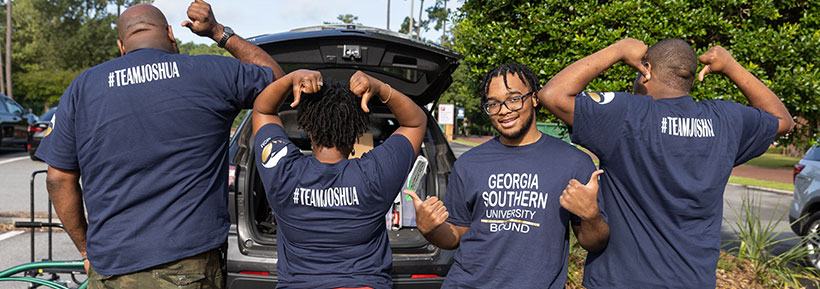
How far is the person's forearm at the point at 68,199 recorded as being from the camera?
2.09 metres

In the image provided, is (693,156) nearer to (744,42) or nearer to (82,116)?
(82,116)

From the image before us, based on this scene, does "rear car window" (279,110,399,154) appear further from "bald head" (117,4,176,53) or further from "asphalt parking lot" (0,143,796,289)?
"bald head" (117,4,176,53)

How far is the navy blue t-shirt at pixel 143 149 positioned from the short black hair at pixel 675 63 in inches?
65.4

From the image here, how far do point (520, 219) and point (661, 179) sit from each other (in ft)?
1.73

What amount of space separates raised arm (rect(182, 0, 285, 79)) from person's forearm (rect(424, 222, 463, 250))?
96 cm

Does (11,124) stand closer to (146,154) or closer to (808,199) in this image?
(146,154)

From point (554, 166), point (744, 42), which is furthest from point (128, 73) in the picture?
point (744, 42)

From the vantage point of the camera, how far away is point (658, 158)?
1.92 meters

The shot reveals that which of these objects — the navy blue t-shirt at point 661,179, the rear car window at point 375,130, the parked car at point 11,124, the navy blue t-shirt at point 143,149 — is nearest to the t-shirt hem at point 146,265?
the navy blue t-shirt at point 143,149

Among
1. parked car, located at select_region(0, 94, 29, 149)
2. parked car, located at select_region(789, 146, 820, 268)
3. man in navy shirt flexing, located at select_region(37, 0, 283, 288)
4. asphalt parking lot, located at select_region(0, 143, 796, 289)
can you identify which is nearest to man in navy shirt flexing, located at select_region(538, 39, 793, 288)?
man in navy shirt flexing, located at select_region(37, 0, 283, 288)

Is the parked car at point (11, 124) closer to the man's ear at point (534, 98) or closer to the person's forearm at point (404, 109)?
the person's forearm at point (404, 109)

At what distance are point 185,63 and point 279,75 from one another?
0.41 m

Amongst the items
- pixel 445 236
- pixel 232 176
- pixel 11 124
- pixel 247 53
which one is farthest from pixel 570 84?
pixel 11 124

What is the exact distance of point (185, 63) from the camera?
6.69ft
